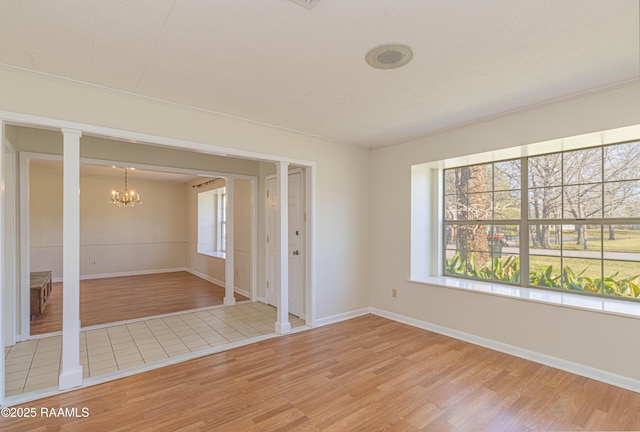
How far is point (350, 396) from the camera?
96.9 inches

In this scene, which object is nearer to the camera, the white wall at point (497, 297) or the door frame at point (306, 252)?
the white wall at point (497, 297)

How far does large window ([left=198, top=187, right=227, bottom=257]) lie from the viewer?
813 cm

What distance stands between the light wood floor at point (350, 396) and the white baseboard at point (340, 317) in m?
0.83

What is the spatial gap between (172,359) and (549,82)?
4.13m

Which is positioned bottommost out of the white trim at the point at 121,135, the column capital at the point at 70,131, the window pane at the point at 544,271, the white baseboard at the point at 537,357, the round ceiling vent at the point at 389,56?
the white baseboard at the point at 537,357

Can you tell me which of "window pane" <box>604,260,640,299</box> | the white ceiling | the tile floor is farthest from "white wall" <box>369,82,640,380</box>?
the tile floor

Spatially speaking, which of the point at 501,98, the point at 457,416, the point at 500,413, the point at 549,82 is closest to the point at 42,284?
the point at 457,416

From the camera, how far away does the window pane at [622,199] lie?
286 cm

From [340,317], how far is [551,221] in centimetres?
274

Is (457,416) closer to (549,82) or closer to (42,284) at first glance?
(549,82)

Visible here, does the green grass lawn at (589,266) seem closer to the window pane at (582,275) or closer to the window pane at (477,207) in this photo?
the window pane at (582,275)

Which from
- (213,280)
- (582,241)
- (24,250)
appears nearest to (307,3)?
(582,241)

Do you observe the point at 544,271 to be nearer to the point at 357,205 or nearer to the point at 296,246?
the point at 357,205

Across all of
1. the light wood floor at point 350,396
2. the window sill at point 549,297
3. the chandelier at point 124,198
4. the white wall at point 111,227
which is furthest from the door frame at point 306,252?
the white wall at point 111,227
